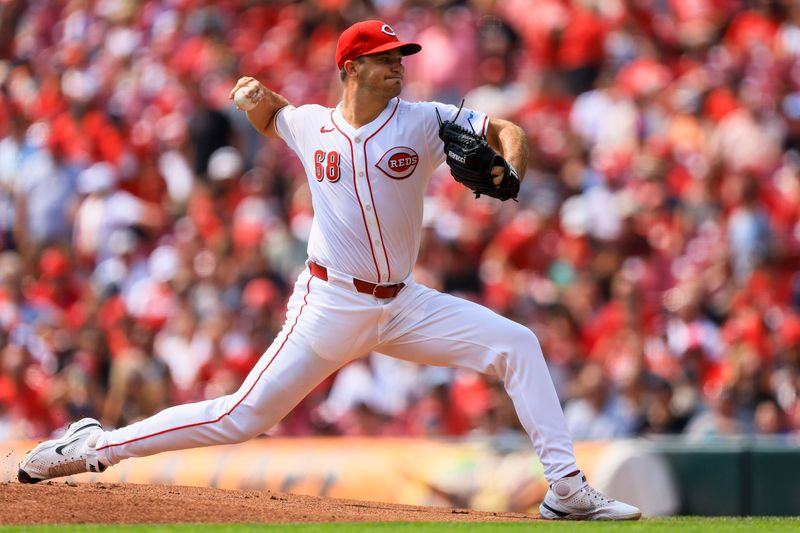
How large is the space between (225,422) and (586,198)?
16.9 ft

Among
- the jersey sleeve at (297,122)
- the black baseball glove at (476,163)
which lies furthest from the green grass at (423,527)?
the jersey sleeve at (297,122)

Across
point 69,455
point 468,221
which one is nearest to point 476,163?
point 69,455

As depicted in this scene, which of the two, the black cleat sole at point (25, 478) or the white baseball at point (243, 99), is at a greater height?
the white baseball at point (243, 99)

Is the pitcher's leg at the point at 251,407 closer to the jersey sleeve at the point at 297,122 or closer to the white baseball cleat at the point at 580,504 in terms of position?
the jersey sleeve at the point at 297,122

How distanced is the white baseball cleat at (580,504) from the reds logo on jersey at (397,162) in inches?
53.3

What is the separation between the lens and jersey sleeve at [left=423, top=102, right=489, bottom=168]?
540 cm

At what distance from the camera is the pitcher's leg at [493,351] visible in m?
5.33

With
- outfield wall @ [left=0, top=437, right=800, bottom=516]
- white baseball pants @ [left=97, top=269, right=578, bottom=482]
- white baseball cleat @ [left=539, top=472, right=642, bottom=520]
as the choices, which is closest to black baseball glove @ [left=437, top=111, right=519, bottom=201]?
white baseball pants @ [left=97, top=269, right=578, bottom=482]

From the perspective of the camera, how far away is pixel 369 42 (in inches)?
215

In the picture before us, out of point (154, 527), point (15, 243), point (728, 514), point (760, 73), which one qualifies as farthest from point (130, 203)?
point (154, 527)

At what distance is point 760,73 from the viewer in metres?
10.2

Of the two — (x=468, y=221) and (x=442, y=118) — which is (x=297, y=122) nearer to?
(x=442, y=118)

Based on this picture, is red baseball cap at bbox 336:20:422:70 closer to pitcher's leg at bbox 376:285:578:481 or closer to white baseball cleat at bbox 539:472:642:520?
pitcher's leg at bbox 376:285:578:481

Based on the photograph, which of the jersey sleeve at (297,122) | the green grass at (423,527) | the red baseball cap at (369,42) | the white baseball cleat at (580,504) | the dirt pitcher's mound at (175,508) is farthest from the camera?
the jersey sleeve at (297,122)
